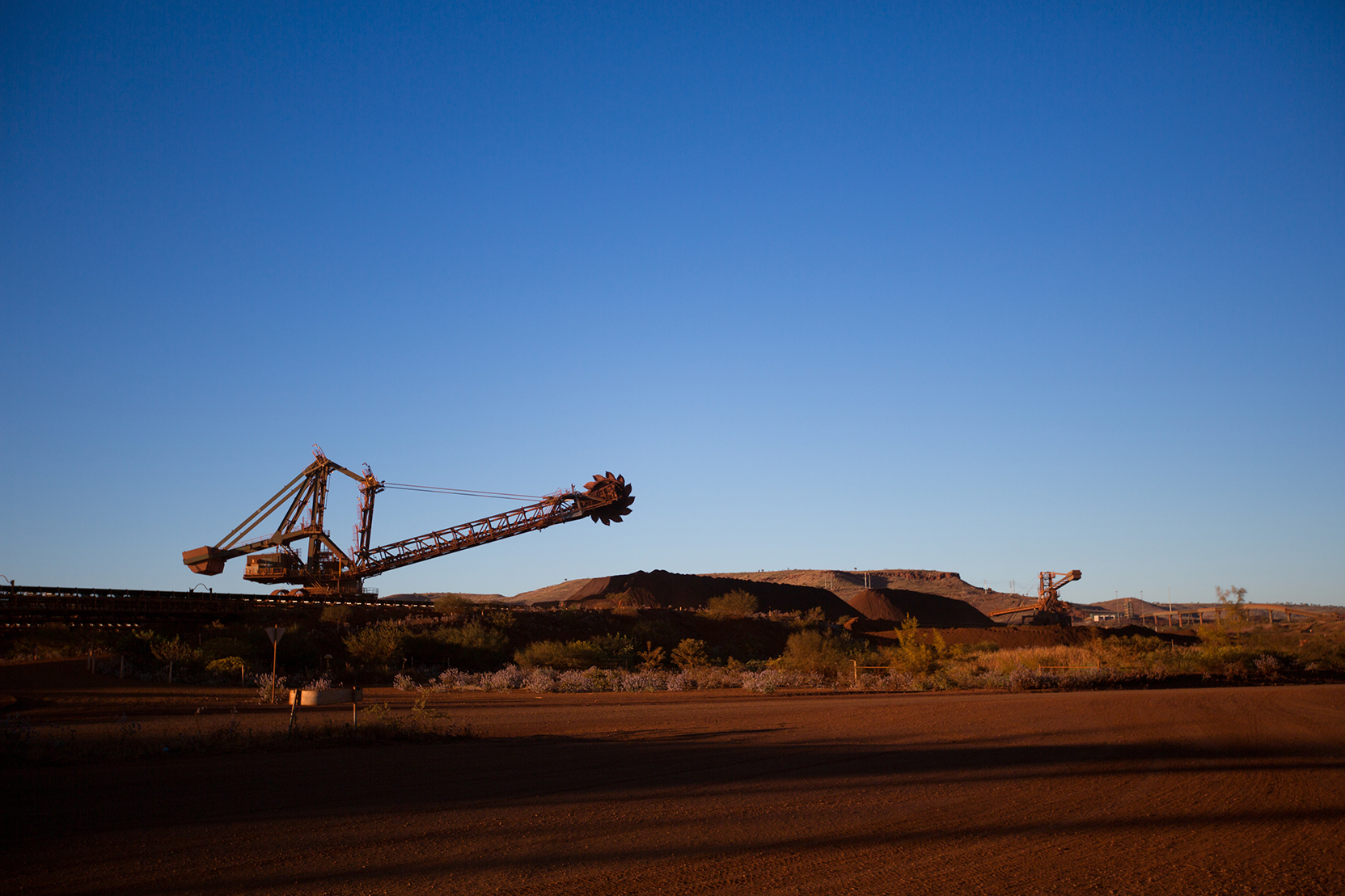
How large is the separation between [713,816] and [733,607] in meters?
52.3

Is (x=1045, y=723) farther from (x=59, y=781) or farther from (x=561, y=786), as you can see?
(x=59, y=781)

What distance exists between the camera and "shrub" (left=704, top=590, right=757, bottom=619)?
5616 cm

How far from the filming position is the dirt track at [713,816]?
6742 mm

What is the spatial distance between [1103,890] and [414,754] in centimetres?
1026

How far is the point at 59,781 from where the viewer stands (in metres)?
10.6

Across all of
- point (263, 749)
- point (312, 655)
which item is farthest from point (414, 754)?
point (312, 655)

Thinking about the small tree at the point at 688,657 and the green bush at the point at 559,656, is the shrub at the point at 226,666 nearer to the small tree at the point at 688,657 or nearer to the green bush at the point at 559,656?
the green bush at the point at 559,656

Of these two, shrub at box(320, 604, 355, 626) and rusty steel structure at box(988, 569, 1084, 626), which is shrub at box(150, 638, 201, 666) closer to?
shrub at box(320, 604, 355, 626)

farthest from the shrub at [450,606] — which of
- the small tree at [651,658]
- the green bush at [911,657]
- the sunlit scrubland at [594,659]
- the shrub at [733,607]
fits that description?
the green bush at [911,657]

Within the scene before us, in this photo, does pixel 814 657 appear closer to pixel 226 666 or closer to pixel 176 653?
pixel 226 666

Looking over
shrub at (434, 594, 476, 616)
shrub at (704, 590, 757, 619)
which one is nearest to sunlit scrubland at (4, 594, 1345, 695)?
shrub at (434, 594, 476, 616)

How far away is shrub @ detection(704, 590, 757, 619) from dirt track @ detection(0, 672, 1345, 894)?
4039 centimetres

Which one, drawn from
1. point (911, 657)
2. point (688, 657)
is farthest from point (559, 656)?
point (911, 657)

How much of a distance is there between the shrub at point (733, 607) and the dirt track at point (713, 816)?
40.4m
